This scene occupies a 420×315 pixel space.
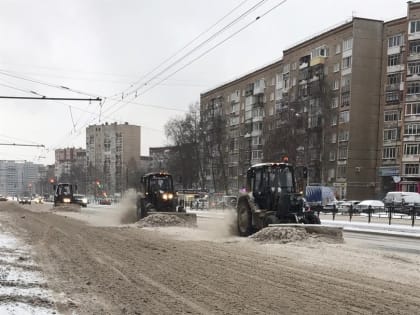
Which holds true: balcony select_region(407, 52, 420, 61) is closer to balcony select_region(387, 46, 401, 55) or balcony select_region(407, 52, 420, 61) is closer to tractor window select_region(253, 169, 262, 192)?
balcony select_region(387, 46, 401, 55)

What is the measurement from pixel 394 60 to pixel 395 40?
257 cm

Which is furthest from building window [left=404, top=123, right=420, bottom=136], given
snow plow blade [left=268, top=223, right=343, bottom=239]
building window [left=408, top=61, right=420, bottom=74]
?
snow plow blade [left=268, top=223, right=343, bottom=239]

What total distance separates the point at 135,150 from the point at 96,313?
119884 millimetres

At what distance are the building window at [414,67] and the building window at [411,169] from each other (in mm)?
10596

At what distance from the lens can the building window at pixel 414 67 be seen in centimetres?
5719

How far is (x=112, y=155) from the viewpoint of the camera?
122 meters

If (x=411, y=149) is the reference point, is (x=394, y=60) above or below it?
above

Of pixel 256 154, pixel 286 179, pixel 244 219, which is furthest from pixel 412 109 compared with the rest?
pixel 244 219

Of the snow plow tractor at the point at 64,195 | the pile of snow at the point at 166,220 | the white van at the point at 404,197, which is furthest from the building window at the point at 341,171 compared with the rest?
the pile of snow at the point at 166,220

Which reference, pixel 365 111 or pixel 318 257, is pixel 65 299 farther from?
pixel 365 111

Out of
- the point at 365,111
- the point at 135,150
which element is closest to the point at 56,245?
the point at 365,111

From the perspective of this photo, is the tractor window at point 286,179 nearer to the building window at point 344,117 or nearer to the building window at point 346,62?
the building window at point 344,117

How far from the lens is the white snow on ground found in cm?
677

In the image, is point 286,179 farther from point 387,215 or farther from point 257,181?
point 387,215
